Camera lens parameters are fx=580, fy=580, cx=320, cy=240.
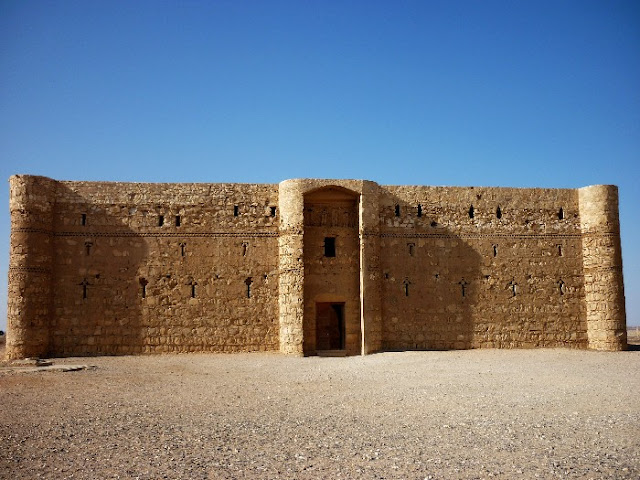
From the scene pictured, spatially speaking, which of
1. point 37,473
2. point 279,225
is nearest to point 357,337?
point 279,225

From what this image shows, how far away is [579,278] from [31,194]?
1984cm

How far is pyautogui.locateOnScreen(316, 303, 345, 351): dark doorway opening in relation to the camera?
79.9 feet

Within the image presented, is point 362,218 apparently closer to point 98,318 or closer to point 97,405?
point 98,318

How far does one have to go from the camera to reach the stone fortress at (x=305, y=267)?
20.0m

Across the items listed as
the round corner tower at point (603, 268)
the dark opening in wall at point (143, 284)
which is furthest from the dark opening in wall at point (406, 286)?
the dark opening in wall at point (143, 284)

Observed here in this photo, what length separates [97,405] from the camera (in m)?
10.9

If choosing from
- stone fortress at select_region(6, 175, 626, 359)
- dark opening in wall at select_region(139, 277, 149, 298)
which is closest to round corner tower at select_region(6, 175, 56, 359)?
stone fortress at select_region(6, 175, 626, 359)

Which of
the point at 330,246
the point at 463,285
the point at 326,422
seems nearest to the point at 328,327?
the point at 330,246

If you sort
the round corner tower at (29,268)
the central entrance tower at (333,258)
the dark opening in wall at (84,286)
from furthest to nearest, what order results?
the central entrance tower at (333,258) < the dark opening in wall at (84,286) < the round corner tower at (29,268)

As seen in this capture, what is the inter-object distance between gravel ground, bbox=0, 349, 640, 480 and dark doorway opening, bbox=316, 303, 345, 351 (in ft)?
25.5

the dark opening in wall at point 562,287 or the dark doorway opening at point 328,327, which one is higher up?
the dark opening in wall at point 562,287

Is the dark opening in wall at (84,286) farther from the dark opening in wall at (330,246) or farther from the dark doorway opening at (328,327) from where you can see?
the dark doorway opening at (328,327)

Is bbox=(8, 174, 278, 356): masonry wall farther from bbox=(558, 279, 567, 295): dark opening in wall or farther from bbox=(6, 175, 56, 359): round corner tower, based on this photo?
bbox=(558, 279, 567, 295): dark opening in wall

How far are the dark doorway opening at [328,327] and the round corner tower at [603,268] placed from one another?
32.0 feet
